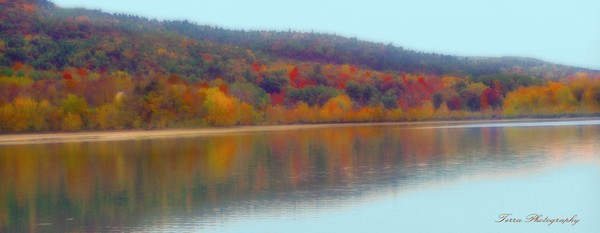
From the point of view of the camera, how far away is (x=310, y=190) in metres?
19.1

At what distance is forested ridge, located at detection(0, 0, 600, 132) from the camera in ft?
170

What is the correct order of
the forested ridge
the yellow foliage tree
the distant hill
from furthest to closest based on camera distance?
the distant hill < the yellow foliage tree < the forested ridge

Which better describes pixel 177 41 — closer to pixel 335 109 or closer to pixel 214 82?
pixel 214 82

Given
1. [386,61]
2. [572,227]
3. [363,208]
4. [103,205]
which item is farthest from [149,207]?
[386,61]

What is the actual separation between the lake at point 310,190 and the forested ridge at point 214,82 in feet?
66.0

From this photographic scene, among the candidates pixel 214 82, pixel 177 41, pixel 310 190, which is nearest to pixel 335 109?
pixel 214 82

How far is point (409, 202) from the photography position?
17.3 meters

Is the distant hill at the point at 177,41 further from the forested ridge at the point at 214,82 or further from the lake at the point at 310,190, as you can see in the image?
the lake at the point at 310,190

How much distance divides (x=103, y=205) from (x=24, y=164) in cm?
1083

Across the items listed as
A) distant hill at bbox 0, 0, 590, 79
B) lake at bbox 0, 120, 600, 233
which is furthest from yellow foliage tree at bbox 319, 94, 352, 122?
lake at bbox 0, 120, 600, 233

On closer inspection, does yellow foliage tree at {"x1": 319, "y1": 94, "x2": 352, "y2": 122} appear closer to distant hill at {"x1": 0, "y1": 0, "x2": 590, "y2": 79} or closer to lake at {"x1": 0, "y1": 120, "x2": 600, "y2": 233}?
distant hill at {"x1": 0, "y1": 0, "x2": 590, "y2": 79}

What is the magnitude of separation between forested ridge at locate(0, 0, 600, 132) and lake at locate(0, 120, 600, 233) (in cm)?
2013

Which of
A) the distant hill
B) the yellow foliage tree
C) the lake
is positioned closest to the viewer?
the lake

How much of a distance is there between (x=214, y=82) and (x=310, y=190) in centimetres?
4987
